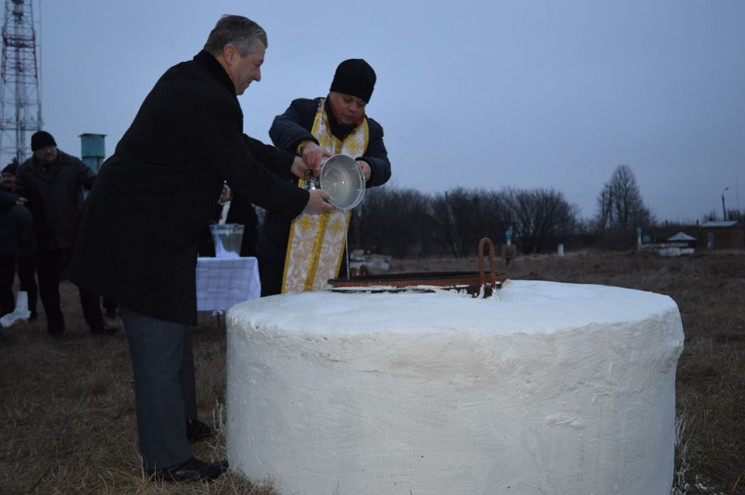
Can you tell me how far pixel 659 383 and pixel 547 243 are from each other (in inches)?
1921

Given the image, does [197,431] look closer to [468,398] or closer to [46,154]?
[468,398]

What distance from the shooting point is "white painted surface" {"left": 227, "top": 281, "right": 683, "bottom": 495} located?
1.88m

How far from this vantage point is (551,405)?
6.24ft

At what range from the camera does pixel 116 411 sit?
3.79m

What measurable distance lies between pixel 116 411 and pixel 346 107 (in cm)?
226

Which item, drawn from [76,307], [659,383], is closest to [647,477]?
[659,383]

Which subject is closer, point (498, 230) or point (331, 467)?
point (331, 467)

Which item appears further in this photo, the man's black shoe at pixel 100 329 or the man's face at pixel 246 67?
the man's black shoe at pixel 100 329

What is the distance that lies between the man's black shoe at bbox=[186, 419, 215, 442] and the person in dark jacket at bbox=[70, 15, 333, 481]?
0.56 metres

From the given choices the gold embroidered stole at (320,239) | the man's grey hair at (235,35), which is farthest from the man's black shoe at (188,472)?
the man's grey hair at (235,35)

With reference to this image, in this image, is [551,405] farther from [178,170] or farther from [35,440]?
[35,440]

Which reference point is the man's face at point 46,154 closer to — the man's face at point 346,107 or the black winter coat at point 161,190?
the man's face at point 346,107

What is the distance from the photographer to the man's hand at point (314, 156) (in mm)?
2799

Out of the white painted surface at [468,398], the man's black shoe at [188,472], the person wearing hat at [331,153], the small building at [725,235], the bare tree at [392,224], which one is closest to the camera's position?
the white painted surface at [468,398]
